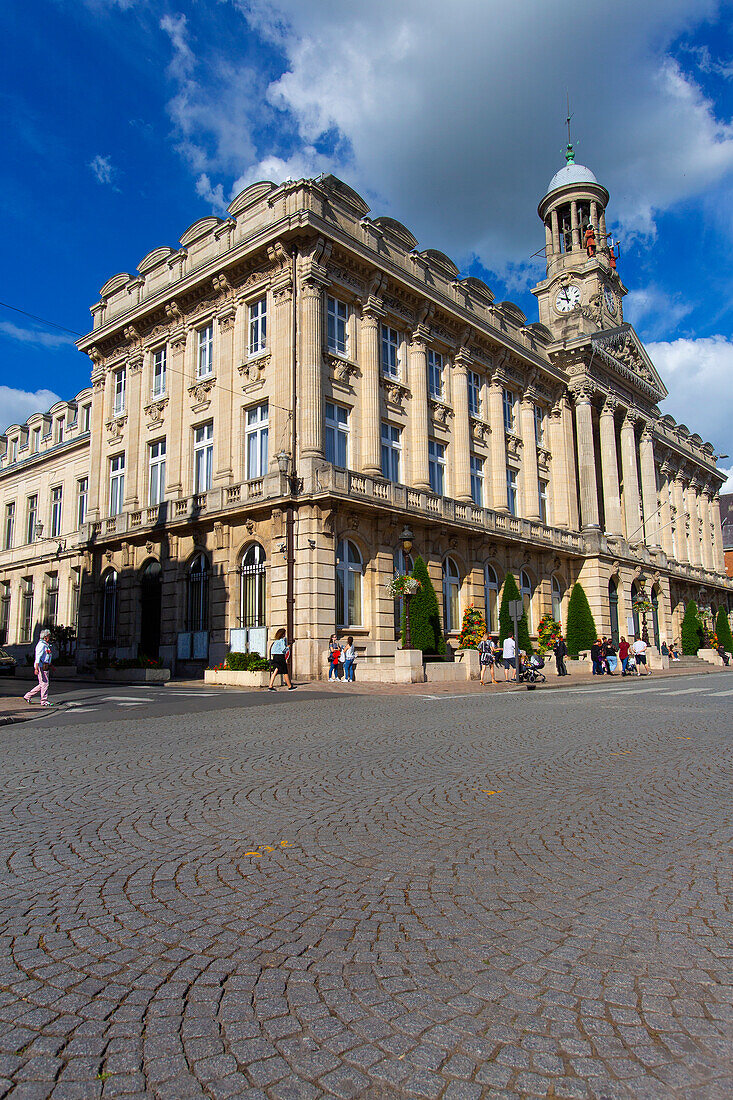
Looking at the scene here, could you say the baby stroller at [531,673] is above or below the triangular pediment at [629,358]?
below

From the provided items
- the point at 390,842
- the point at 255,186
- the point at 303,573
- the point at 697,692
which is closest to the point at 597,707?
the point at 697,692

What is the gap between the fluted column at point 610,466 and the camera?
49.6 m

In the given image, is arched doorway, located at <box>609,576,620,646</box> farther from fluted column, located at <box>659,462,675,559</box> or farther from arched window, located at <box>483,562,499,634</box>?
arched window, located at <box>483,562,499,634</box>

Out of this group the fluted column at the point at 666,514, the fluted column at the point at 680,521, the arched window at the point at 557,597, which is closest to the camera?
the arched window at the point at 557,597

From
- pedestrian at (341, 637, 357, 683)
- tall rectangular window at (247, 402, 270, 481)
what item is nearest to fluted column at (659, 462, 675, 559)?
tall rectangular window at (247, 402, 270, 481)

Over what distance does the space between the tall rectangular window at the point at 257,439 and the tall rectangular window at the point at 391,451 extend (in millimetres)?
5513

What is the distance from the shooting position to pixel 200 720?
1331 centimetres

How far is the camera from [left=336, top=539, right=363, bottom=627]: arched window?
28.1 m

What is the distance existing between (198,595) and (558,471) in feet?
81.5

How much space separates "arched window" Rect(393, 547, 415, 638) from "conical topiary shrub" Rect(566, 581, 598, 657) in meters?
14.6

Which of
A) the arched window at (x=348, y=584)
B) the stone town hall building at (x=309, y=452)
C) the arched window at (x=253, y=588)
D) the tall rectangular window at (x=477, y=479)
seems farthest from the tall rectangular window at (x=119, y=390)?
the tall rectangular window at (x=477, y=479)

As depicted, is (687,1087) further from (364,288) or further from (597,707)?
(364,288)

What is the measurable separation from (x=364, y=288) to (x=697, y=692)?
72.0 ft

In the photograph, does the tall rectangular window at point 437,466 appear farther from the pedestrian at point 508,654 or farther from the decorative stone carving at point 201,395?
the decorative stone carving at point 201,395
